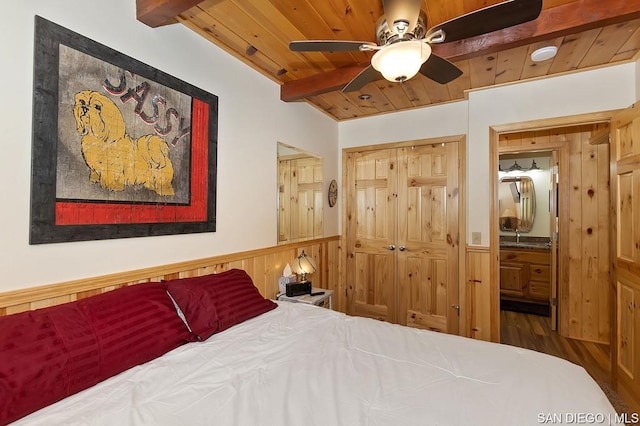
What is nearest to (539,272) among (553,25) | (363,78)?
(553,25)

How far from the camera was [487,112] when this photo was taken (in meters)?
2.92

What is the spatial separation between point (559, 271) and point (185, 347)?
396 centimetres

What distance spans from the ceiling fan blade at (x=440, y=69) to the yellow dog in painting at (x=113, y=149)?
5.45 feet

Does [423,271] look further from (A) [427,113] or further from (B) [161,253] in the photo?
(B) [161,253]

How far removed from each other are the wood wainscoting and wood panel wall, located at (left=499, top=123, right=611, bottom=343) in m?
2.58

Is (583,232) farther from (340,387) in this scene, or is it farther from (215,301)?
(215,301)

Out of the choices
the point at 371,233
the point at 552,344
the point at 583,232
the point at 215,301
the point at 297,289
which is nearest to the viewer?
the point at 215,301

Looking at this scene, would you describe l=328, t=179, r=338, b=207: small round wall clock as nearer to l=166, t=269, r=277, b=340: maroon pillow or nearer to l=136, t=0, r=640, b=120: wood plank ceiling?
l=136, t=0, r=640, b=120: wood plank ceiling

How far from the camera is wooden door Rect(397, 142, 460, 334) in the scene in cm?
320

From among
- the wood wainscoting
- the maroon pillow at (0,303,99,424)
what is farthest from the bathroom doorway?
the maroon pillow at (0,303,99,424)

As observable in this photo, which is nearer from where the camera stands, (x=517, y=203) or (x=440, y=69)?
(x=440, y=69)

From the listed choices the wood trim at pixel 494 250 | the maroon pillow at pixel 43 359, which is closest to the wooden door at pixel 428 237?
the wood trim at pixel 494 250

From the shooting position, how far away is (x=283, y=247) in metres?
2.82

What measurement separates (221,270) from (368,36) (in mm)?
1972
